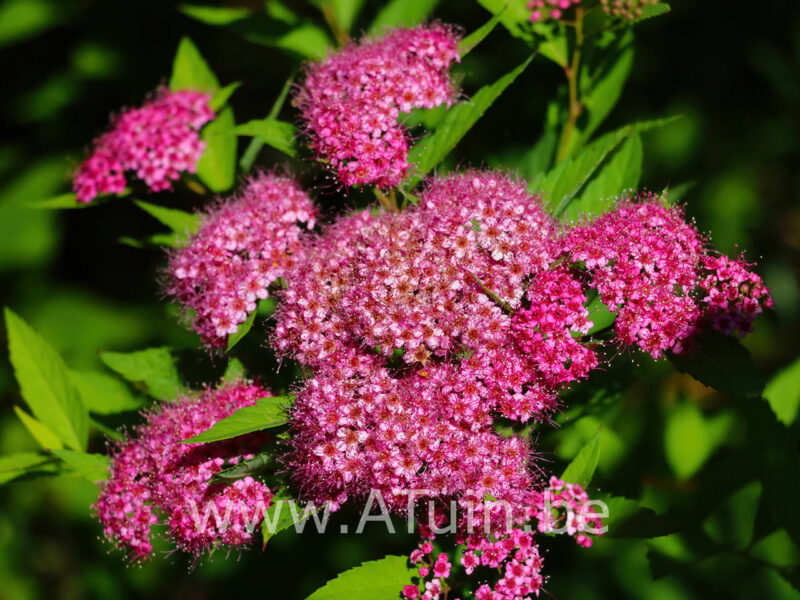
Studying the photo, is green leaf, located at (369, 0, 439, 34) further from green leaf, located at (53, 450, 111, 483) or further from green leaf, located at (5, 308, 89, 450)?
green leaf, located at (53, 450, 111, 483)

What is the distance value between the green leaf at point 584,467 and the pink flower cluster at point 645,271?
0.93 feet

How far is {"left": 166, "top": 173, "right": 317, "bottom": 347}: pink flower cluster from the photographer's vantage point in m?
1.83

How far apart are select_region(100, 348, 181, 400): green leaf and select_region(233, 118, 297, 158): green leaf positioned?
0.74 m

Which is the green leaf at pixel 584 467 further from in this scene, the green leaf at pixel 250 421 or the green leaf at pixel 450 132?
the green leaf at pixel 450 132

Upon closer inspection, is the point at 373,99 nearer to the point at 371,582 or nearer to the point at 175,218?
the point at 175,218

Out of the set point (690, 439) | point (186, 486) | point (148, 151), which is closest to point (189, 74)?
point (148, 151)

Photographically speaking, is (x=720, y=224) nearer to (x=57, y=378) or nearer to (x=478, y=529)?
(x=478, y=529)

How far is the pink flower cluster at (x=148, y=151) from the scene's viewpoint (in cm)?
235

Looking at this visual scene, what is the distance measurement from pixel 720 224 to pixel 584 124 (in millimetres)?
1361

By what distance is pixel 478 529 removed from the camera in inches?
63.5

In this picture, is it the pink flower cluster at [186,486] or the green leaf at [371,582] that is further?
the pink flower cluster at [186,486]

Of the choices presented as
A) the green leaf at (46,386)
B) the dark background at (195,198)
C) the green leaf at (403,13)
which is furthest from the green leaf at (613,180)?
the green leaf at (46,386)

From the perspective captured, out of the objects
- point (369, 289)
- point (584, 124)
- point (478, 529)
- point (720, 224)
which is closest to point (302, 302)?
point (369, 289)

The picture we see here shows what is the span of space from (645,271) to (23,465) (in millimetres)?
1887
